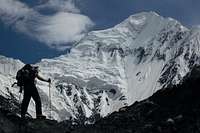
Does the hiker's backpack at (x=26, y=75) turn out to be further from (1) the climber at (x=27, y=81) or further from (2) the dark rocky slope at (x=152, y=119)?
(2) the dark rocky slope at (x=152, y=119)

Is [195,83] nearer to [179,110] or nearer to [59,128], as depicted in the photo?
[179,110]

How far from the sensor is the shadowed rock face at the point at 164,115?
27078mm

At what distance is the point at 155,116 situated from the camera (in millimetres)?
29281

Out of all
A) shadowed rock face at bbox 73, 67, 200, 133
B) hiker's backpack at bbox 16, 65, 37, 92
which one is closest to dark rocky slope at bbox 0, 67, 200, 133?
shadowed rock face at bbox 73, 67, 200, 133

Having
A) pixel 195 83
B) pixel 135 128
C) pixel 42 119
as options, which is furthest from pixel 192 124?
pixel 42 119

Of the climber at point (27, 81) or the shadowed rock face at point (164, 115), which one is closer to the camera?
the shadowed rock face at point (164, 115)

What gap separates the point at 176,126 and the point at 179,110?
2160 mm

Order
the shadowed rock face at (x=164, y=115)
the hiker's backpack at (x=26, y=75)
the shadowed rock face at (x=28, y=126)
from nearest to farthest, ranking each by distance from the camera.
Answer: the shadowed rock face at (x=164, y=115), the shadowed rock face at (x=28, y=126), the hiker's backpack at (x=26, y=75)

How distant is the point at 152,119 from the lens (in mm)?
29125

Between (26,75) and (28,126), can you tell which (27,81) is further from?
(28,126)

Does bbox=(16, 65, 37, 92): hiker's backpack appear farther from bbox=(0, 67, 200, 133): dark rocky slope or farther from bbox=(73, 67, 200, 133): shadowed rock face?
bbox=(73, 67, 200, 133): shadowed rock face

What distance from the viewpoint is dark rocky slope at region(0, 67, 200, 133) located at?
2722 centimetres

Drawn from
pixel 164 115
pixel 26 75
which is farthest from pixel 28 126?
pixel 164 115

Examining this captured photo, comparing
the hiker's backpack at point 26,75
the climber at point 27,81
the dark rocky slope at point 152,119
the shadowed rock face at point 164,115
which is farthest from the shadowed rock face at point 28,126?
the hiker's backpack at point 26,75
